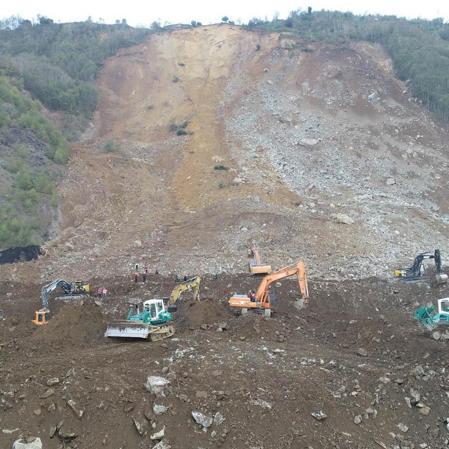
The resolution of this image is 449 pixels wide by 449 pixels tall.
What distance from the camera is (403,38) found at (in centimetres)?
4225

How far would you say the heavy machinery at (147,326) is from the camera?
12688 mm

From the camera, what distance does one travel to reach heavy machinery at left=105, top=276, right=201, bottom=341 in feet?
41.7

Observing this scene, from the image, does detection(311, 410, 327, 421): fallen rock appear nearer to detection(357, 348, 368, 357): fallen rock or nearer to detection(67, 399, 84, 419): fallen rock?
detection(357, 348, 368, 357): fallen rock

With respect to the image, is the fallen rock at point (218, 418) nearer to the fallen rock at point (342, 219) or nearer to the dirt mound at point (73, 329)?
the dirt mound at point (73, 329)

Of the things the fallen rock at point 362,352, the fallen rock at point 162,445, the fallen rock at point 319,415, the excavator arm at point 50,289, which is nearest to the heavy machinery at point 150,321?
the excavator arm at point 50,289

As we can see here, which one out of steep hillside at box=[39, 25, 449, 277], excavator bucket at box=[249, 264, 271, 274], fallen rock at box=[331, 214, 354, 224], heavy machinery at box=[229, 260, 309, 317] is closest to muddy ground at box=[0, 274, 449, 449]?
heavy machinery at box=[229, 260, 309, 317]

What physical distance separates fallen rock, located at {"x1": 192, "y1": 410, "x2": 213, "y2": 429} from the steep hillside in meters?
10.0

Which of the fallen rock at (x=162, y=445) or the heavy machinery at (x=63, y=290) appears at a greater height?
the fallen rock at (x=162, y=445)

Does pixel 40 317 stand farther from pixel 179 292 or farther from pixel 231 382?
pixel 231 382

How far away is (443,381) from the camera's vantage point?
1024 cm

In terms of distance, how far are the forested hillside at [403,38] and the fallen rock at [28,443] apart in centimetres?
3449

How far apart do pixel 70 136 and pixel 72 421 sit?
27.8 meters

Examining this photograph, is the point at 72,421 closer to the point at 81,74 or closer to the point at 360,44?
the point at 81,74

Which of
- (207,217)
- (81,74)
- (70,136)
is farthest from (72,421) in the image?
(81,74)
